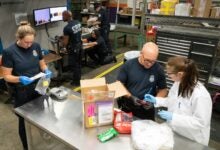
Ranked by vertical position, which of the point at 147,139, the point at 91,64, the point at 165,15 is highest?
the point at 165,15

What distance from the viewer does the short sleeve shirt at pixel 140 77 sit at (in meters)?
2.25

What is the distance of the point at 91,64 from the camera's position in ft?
19.1

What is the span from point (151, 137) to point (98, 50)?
4374mm

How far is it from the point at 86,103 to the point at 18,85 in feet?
3.36

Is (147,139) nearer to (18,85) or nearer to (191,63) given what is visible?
(191,63)

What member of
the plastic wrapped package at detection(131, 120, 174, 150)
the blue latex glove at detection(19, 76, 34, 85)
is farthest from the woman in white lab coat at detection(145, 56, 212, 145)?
the blue latex glove at detection(19, 76, 34, 85)

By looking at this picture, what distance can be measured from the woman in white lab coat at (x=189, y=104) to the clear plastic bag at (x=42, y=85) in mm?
1245

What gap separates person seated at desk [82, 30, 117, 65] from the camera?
5.46 metres

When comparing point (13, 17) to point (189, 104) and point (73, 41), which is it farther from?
point (189, 104)

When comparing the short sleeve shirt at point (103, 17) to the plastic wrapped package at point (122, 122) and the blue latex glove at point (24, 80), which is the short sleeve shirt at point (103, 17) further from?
the plastic wrapped package at point (122, 122)

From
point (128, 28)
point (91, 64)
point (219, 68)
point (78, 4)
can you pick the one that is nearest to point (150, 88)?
point (219, 68)

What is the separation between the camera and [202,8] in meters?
2.58

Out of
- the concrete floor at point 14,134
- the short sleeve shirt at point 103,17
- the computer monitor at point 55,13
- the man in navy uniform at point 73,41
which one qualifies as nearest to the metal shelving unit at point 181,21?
the concrete floor at point 14,134

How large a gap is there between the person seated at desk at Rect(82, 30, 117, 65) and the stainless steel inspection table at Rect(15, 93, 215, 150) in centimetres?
328
